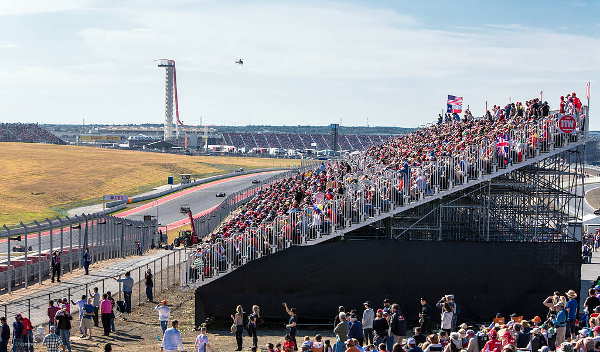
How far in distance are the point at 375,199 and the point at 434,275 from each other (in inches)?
118

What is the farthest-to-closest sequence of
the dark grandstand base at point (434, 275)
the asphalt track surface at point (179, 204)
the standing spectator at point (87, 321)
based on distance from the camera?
the asphalt track surface at point (179, 204) < the dark grandstand base at point (434, 275) < the standing spectator at point (87, 321)

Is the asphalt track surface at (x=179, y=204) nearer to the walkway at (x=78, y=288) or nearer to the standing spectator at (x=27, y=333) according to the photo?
the walkway at (x=78, y=288)

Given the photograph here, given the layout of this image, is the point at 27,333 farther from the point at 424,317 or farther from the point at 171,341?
the point at 424,317

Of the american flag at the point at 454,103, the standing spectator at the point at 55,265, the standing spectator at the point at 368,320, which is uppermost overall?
the american flag at the point at 454,103

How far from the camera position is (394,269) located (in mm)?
27000

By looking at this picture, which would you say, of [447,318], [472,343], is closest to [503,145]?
[447,318]

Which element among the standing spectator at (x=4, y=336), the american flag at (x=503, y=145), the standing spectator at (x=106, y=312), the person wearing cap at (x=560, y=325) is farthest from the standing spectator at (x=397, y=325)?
the american flag at (x=503, y=145)

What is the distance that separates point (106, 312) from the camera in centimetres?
2353

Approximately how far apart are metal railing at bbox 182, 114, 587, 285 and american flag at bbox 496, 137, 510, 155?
0.04m

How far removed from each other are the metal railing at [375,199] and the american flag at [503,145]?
35mm

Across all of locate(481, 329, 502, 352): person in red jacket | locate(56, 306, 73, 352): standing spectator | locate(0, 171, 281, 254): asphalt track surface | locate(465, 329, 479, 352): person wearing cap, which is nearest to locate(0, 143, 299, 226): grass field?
locate(0, 171, 281, 254): asphalt track surface

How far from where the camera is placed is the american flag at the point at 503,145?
1079 inches

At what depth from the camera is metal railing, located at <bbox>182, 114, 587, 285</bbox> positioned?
26.6 meters

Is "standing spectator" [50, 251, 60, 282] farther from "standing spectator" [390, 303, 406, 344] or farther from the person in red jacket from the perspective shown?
the person in red jacket
